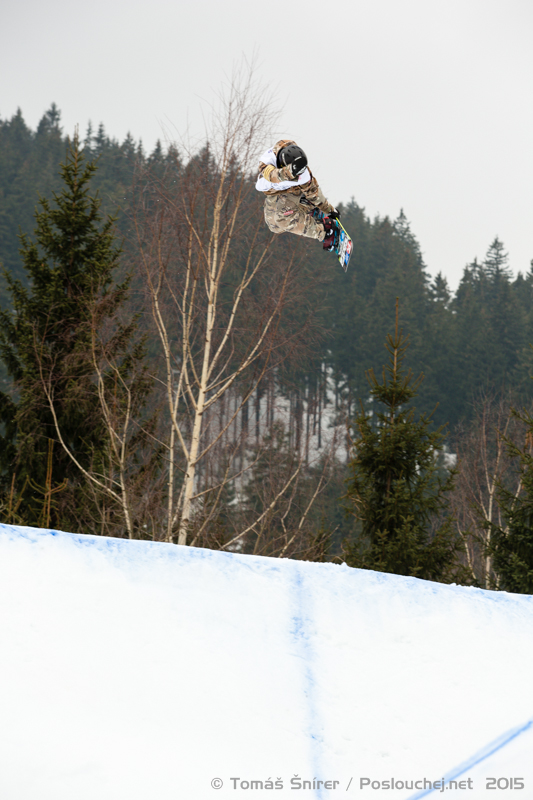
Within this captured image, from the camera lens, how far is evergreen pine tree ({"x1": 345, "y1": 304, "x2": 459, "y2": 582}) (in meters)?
7.75

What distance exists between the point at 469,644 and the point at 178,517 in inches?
217

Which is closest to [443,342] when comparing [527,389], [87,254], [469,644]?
[527,389]

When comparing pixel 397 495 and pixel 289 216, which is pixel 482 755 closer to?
pixel 289 216

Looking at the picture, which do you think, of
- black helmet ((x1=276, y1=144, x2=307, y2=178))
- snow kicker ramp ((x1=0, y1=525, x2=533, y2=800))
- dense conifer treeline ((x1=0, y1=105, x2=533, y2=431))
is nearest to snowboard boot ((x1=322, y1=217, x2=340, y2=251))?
black helmet ((x1=276, y1=144, x2=307, y2=178))

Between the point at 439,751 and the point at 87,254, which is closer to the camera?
the point at 439,751

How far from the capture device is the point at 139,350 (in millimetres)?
10820

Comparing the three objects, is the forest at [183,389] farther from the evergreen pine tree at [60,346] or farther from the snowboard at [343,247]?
the snowboard at [343,247]

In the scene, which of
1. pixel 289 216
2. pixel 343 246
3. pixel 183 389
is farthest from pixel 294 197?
pixel 183 389

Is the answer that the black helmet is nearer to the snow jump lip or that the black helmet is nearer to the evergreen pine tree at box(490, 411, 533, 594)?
the snow jump lip

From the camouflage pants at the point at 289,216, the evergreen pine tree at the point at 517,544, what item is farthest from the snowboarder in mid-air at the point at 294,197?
the evergreen pine tree at the point at 517,544

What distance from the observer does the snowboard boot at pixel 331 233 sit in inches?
Answer: 223

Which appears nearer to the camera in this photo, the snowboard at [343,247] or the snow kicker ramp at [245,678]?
the snow kicker ramp at [245,678]

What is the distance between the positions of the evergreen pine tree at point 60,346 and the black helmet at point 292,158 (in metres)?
5.77

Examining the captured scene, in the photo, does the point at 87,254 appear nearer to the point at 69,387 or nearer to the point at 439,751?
the point at 69,387
